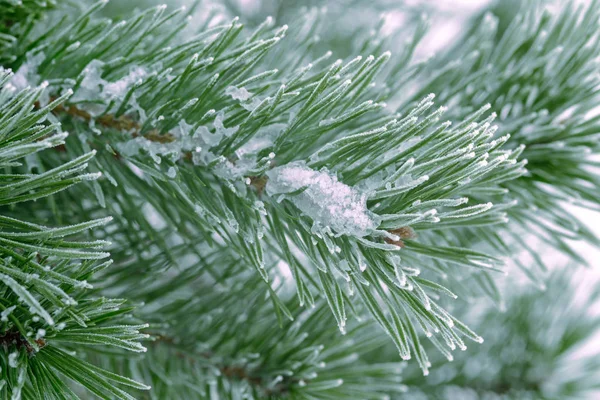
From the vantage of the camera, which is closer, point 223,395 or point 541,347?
point 223,395

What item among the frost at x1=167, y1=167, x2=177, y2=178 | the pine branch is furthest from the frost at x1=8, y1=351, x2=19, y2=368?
the frost at x1=167, y1=167, x2=177, y2=178

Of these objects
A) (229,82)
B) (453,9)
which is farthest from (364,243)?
(453,9)

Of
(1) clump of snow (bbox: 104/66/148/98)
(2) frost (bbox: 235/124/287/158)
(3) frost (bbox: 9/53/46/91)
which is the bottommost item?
(2) frost (bbox: 235/124/287/158)

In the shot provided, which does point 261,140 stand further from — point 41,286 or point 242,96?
point 41,286

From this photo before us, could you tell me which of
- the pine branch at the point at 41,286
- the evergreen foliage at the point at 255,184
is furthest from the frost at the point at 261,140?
the pine branch at the point at 41,286

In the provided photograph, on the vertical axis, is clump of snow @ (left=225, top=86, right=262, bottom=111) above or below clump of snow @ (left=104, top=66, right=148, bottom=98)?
below

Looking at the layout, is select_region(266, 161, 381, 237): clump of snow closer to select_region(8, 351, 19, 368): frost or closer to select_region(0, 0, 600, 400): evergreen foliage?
select_region(0, 0, 600, 400): evergreen foliage

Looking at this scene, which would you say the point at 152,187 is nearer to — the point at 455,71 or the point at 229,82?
the point at 229,82

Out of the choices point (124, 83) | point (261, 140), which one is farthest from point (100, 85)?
point (261, 140)
